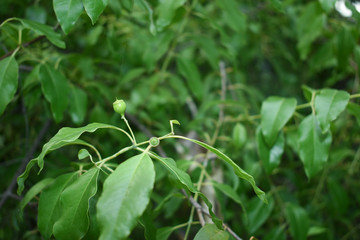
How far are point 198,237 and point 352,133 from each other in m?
1.08

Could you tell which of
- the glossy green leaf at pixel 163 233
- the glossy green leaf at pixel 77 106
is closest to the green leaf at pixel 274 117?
the glossy green leaf at pixel 163 233

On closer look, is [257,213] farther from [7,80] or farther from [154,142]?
[7,80]

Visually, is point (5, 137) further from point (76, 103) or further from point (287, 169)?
point (287, 169)

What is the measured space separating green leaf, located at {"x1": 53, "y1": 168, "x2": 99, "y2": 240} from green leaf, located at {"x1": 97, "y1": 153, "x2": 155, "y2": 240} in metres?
0.09

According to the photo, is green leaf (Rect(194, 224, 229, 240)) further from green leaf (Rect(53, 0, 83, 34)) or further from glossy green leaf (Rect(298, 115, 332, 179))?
green leaf (Rect(53, 0, 83, 34))

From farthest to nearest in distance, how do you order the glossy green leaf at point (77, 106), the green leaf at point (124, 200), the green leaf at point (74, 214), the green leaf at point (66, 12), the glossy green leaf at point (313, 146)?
the glossy green leaf at point (77, 106) < the glossy green leaf at point (313, 146) < the green leaf at point (66, 12) < the green leaf at point (74, 214) < the green leaf at point (124, 200)

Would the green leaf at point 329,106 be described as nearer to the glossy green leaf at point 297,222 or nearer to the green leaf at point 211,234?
the green leaf at point 211,234

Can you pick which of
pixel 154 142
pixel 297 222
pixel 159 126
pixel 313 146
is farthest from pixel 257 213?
pixel 154 142

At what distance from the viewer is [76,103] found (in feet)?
3.18

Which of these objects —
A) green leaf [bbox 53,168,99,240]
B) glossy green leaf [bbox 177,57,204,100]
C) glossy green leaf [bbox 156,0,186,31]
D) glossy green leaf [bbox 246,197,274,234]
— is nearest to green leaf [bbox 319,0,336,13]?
glossy green leaf [bbox 156,0,186,31]

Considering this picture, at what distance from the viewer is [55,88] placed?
815 mm

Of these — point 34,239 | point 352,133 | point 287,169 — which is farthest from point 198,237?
point 352,133

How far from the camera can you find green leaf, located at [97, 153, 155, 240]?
415 mm

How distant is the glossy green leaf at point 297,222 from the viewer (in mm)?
977
